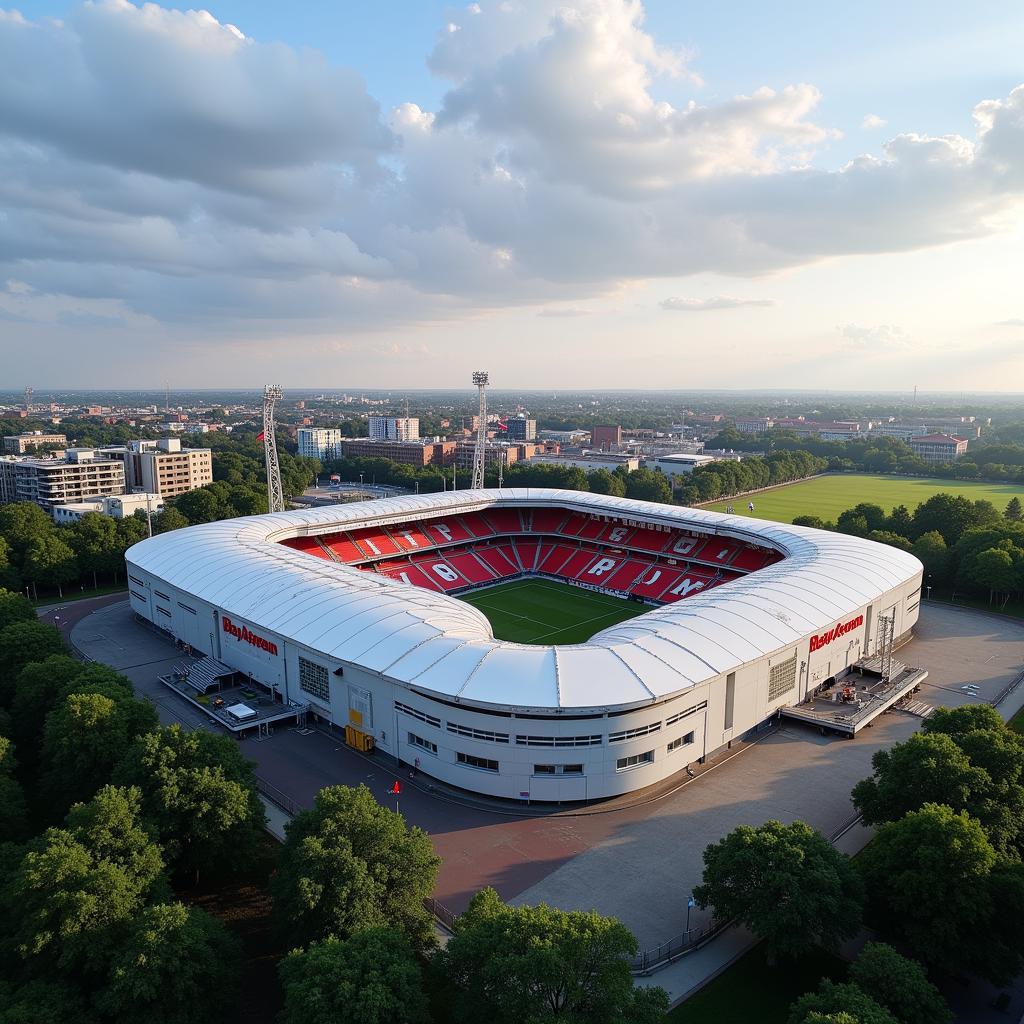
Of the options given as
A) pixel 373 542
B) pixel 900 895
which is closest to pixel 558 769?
pixel 900 895

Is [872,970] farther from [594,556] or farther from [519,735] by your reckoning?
[594,556]

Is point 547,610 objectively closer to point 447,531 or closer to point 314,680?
point 447,531

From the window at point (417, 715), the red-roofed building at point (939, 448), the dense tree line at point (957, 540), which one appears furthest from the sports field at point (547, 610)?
the red-roofed building at point (939, 448)

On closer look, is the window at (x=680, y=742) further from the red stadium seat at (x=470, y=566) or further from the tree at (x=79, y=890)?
the red stadium seat at (x=470, y=566)

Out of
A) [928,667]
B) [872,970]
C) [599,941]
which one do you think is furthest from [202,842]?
[928,667]

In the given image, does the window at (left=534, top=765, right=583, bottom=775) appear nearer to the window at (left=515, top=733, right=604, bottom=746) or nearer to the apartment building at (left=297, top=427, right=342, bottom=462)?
the window at (left=515, top=733, right=604, bottom=746)
